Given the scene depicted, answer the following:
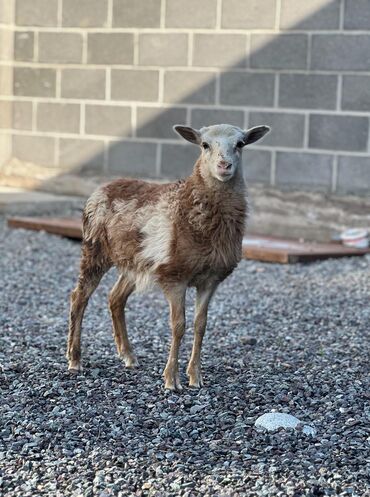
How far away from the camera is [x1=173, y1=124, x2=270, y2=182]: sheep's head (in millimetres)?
4789

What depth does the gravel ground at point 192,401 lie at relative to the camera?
12.5 ft

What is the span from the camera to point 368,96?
910 cm

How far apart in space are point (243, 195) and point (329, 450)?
4.71 feet

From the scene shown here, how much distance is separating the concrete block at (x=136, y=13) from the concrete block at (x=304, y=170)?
196cm

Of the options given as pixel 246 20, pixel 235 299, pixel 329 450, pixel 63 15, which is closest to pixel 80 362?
pixel 329 450

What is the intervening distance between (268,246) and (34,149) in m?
3.43

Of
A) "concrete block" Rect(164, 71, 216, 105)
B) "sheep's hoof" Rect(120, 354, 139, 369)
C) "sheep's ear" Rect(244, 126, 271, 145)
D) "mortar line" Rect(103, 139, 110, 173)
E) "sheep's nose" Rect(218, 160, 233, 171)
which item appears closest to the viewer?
"sheep's nose" Rect(218, 160, 233, 171)

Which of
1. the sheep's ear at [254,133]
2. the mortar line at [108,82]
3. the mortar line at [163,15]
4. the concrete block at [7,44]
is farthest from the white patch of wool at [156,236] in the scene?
the concrete block at [7,44]

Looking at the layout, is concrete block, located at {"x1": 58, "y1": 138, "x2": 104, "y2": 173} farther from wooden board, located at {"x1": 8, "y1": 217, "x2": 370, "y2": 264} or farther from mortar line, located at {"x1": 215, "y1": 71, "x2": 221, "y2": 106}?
mortar line, located at {"x1": 215, "y1": 71, "x2": 221, "y2": 106}

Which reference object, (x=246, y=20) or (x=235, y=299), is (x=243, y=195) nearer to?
(x=235, y=299)

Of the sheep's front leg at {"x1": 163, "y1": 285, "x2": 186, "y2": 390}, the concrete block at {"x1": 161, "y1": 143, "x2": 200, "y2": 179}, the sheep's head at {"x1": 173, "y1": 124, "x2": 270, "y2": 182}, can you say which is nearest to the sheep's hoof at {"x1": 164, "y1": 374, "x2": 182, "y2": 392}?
the sheep's front leg at {"x1": 163, "y1": 285, "x2": 186, "y2": 390}

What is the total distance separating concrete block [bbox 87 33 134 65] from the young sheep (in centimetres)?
535

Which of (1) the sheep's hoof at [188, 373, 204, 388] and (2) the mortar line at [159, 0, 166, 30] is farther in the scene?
(2) the mortar line at [159, 0, 166, 30]

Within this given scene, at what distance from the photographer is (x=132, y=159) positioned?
1054cm
